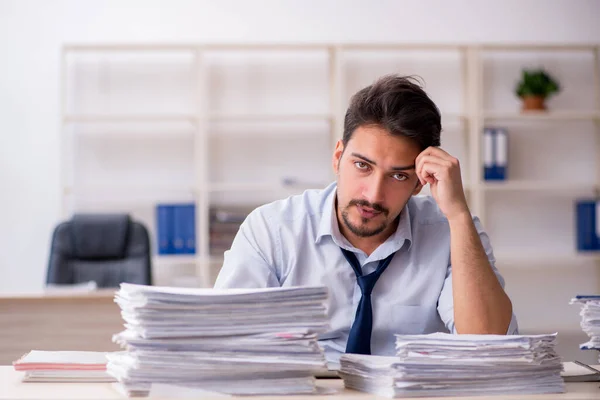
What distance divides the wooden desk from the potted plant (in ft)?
9.71

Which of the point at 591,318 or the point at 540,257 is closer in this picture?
the point at 591,318

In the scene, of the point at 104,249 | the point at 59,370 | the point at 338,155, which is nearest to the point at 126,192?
the point at 104,249

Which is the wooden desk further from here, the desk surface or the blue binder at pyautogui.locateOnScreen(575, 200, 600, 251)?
the blue binder at pyautogui.locateOnScreen(575, 200, 600, 251)

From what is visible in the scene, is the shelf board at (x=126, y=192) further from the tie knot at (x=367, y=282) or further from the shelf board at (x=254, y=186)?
the tie knot at (x=367, y=282)

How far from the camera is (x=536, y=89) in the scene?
4.84 meters

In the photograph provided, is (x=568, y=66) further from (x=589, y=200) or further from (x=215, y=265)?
(x=215, y=265)

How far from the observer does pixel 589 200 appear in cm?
498

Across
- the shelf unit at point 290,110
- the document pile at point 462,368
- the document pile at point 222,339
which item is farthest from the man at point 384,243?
the shelf unit at point 290,110

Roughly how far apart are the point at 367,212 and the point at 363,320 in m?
0.24

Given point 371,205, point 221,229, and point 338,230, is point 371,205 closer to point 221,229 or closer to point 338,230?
point 338,230

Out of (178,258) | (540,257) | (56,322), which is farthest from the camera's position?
(540,257)

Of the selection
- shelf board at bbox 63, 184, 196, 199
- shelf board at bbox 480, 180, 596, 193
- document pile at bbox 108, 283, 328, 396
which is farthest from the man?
shelf board at bbox 63, 184, 196, 199

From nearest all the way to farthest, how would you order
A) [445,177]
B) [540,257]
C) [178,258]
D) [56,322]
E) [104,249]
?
[445,177] → [56,322] → [104,249] → [178,258] → [540,257]

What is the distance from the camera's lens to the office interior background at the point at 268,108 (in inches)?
193
